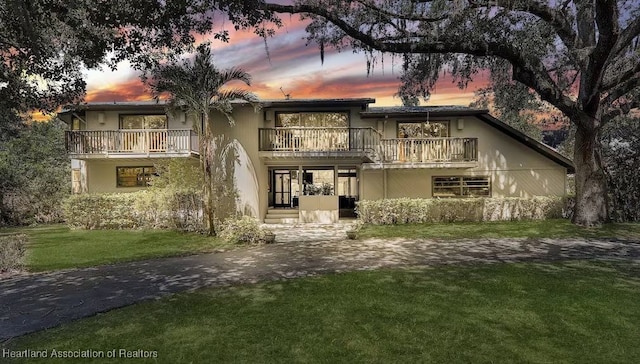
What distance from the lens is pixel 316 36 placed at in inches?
606

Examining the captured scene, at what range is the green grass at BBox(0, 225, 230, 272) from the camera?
419 inches

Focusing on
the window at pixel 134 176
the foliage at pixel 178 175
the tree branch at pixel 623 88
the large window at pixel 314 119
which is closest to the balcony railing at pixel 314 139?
the large window at pixel 314 119

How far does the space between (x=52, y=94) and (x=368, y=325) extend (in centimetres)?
1760

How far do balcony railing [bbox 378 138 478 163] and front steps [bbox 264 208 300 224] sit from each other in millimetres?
5599

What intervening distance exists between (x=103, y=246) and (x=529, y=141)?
2105 centimetres

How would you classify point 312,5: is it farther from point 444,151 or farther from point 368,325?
point 444,151

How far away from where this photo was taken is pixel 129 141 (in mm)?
19328

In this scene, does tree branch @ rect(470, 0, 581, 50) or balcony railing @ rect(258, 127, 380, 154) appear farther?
balcony railing @ rect(258, 127, 380, 154)

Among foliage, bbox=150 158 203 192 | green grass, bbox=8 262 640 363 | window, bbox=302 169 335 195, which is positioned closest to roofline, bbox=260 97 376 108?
foliage, bbox=150 158 203 192

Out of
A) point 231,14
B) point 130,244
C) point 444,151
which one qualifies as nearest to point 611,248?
point 444,151

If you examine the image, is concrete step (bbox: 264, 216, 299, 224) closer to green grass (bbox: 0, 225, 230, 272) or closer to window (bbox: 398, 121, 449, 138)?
green grass (bbox: 0, 225, 230, 272)

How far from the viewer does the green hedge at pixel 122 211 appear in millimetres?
16625

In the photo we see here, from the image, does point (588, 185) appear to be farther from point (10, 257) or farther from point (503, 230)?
point (10, 257)

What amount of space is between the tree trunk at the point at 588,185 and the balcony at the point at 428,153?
4.53 metres
